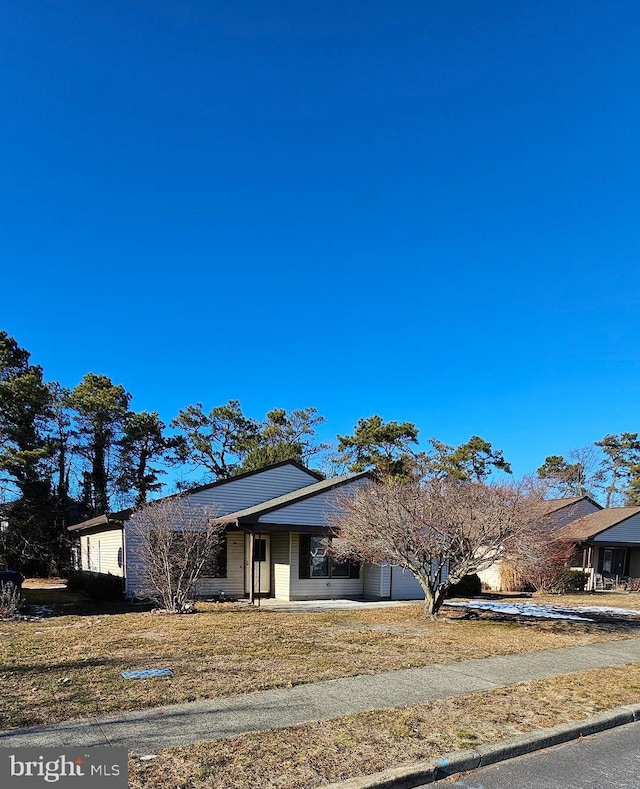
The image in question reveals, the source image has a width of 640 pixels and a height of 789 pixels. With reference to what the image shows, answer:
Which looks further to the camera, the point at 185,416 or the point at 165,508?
the point at 185,416

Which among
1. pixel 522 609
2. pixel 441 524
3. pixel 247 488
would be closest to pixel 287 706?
pixel 441 524

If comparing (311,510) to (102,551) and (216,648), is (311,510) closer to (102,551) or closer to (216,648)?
(102,551)

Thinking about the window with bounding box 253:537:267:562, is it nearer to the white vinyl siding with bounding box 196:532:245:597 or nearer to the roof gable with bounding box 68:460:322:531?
the white vinyl siding with bounding box 196:532:245:597

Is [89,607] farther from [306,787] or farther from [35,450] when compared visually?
[306,787]

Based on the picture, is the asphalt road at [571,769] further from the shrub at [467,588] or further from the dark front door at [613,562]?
the dark front door at [613,562]

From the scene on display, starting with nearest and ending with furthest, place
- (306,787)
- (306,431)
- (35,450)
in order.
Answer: (306,787), (35,450), (306,431)

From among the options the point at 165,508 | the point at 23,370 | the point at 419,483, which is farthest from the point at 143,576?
the point at 23,370

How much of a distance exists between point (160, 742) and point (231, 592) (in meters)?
13.8

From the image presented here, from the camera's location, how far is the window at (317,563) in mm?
17469

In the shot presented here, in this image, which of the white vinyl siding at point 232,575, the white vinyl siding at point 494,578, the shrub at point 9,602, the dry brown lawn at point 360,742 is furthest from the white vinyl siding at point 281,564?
the dry brown lawn at point 360,742

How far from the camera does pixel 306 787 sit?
3.89 metres

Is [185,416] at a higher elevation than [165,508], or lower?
higher

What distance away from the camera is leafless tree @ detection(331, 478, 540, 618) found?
1166 centimetres

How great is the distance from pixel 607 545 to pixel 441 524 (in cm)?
1979
